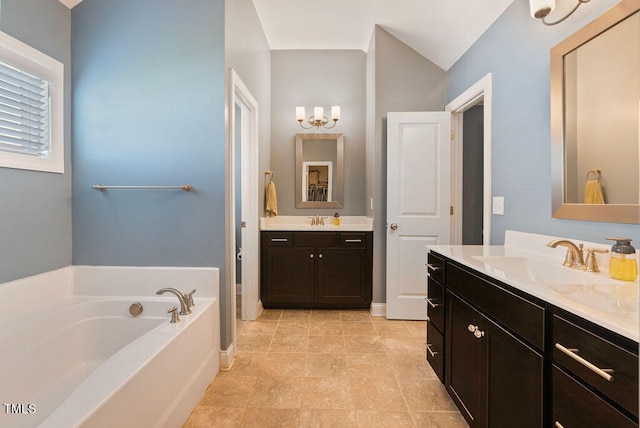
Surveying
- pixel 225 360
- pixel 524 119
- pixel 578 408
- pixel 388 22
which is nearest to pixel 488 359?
pixel 578 408

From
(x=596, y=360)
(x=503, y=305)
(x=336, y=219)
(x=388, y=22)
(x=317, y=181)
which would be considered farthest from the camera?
(x=317, y=181)

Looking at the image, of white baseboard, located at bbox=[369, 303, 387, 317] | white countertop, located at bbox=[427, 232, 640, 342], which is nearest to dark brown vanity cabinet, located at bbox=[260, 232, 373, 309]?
white baseboard, located at bbox=[369, 303, 387, 317]

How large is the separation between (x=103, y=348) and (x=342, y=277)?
6.67 feet

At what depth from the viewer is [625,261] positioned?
107 centimetres

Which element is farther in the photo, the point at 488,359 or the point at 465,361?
the point at 465,361

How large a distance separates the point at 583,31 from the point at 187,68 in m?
2.24

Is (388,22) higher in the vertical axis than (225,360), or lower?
higher

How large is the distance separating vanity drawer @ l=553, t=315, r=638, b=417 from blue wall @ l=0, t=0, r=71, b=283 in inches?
102

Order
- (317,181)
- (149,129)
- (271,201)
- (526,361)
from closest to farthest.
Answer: (526,361)
(149,129)
(271,201)
(317,181)

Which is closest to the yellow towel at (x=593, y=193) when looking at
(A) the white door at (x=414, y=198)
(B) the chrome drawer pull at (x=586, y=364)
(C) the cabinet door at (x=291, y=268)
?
(B) the chrome drawer pull at (x=586, y=364)

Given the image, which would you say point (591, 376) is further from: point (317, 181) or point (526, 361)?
point (317, 181)

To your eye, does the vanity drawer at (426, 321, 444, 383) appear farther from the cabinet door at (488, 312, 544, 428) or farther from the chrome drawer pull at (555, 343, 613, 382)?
the chrome drawer pull at (555, 343, 613, 382)

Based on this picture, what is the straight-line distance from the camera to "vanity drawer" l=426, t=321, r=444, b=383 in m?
1.68

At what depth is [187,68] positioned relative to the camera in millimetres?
1956
